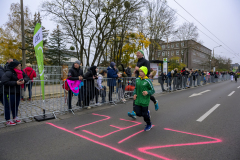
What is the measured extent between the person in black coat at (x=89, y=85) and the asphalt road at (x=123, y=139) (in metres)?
1.51

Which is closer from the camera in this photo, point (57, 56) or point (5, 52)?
point (5, 52)

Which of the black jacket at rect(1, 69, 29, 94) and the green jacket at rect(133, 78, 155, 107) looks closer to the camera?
the green jacket at rect(133, 78, 155, 107)

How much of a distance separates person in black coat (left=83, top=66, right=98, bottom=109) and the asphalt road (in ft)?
4.95

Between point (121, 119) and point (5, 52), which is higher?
point (5, 52)

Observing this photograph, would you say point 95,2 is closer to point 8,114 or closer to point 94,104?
point 94,104

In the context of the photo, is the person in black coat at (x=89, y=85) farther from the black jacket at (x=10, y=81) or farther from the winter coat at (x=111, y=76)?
the black jacket at (x=10, y=81)

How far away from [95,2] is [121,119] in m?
14.5

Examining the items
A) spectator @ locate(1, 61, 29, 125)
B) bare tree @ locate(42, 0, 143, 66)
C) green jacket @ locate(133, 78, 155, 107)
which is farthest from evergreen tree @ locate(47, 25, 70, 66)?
green jacket @ locate(133, 78, 155, 107)

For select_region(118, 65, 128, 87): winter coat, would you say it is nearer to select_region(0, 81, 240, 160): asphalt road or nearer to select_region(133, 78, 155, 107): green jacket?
select_region(0, 81, 240, 160): asphalt road

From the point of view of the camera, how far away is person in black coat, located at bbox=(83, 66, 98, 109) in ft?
21.9

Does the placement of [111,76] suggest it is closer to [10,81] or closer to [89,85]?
[89,85]

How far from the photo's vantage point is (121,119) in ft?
17.0

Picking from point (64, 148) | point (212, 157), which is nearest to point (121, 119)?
point (64, 148)

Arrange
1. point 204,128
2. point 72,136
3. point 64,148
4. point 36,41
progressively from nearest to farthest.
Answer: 1. point 64,148
2. point 72,136
3. point 204,128
4. point 36,41
